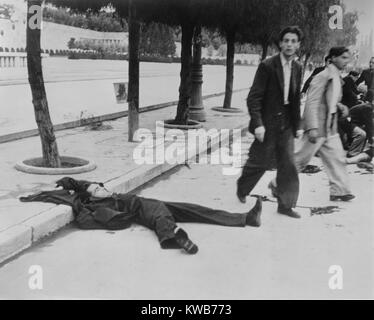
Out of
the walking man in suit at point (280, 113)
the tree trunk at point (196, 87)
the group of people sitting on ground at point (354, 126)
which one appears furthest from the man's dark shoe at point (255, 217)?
the tree trunk at point (196, 87)

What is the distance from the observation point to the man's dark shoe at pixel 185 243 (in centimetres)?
439

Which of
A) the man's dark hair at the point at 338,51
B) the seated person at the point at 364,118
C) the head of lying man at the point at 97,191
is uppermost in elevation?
the man's dark hair at the point at 338,51

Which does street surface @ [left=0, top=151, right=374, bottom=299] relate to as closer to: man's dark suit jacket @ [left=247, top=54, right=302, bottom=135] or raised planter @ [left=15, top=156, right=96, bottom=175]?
man's dark suit jacket @ [left=247, top=54, right=302, bottom=135]

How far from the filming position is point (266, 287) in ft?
12.5

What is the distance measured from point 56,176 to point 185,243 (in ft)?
8.69

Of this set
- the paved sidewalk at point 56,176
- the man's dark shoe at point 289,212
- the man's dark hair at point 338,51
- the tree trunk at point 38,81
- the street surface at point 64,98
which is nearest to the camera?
the paved sidewalk at point 56,176

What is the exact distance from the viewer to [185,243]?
442 centimetres

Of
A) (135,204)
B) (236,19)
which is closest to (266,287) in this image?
(135,204)

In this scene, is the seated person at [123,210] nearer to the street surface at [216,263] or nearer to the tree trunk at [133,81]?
the street surface at [216,263]

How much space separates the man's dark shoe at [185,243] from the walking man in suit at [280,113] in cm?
137

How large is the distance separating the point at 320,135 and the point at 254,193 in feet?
3.24

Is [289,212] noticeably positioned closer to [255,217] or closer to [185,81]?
[255,217]

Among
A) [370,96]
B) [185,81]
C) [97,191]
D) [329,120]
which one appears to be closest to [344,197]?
[329,120]
